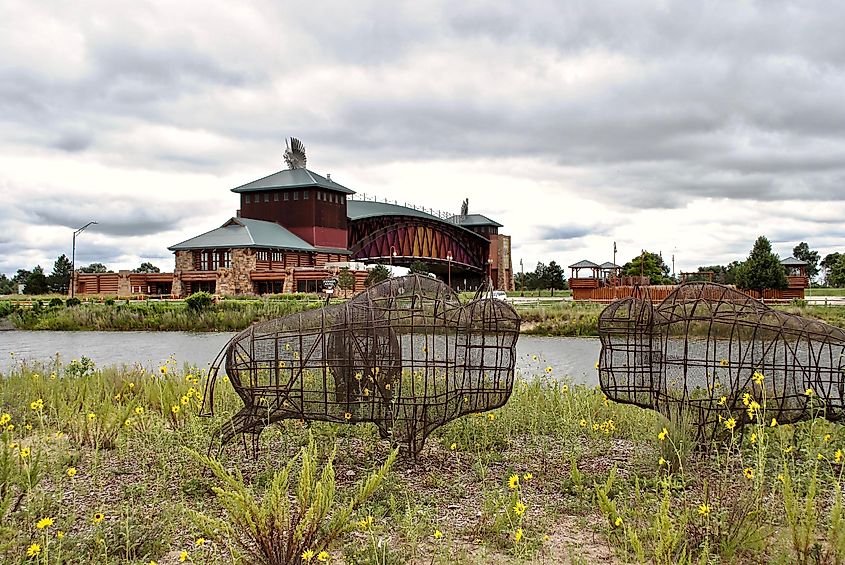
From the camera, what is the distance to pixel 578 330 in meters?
28.2

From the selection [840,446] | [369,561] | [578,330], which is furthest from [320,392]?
[578,330]

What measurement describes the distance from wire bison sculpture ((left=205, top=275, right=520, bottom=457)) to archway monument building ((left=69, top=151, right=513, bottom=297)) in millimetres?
33345

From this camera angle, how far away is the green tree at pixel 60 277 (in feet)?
219

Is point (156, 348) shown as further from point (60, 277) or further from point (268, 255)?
point (60, 277)

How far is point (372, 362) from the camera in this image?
6.58m

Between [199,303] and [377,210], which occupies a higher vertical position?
[377,210]

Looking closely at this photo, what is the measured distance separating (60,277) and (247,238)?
103 ft

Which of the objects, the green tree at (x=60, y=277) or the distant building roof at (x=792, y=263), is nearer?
the distant building roof at (x=792, y=263)

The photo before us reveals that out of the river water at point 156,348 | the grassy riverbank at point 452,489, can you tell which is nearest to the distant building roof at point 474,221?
the river water at point 156,348

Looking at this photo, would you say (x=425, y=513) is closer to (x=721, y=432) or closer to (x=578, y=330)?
(x=721, y=432)

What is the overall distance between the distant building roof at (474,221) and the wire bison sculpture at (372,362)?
75595mm

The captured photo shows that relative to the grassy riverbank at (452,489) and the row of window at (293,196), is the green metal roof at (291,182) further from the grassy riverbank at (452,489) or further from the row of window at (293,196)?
the grassy riverbank at (452,489)

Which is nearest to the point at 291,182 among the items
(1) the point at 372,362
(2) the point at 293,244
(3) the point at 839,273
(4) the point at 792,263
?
(2) the point at 293,244

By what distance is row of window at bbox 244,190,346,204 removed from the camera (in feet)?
182
